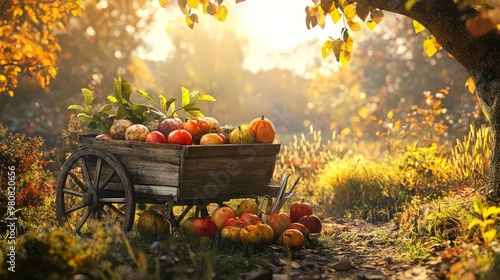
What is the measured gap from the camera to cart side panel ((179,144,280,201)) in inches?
201

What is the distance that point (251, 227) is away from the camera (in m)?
5.07

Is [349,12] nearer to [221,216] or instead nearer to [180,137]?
[180,137]

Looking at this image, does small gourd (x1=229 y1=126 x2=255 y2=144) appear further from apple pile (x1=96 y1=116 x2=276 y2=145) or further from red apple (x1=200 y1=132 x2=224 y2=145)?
red apple (x1=200 y1=132 x2=224 y2=145)

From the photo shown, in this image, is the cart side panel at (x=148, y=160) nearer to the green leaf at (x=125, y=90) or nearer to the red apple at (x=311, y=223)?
the green leaf at (x=125, y=90)

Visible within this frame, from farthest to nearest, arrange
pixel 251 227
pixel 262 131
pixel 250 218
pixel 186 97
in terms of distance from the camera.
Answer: pixel 186 97
pixel 262 131
pixel 250 218
pixel 251 227

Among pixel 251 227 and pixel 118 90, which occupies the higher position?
pixel 118 90

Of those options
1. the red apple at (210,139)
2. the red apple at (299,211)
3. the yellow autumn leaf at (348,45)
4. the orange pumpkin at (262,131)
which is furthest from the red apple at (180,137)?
the yellow autumn leaf at (348,45)

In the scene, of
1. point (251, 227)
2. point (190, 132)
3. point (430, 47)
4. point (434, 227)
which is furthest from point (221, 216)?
point (430, 47)

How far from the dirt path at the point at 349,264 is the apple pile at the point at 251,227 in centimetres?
16

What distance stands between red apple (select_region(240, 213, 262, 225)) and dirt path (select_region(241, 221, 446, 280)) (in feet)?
1.29

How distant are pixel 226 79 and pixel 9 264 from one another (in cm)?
1944

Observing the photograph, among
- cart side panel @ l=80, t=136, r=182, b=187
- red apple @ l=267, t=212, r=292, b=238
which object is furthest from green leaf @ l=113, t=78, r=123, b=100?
red apple @ l=267, t=212, r=292, b=238

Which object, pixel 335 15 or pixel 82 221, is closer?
pixel 82 221

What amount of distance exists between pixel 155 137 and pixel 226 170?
2.24 ft
